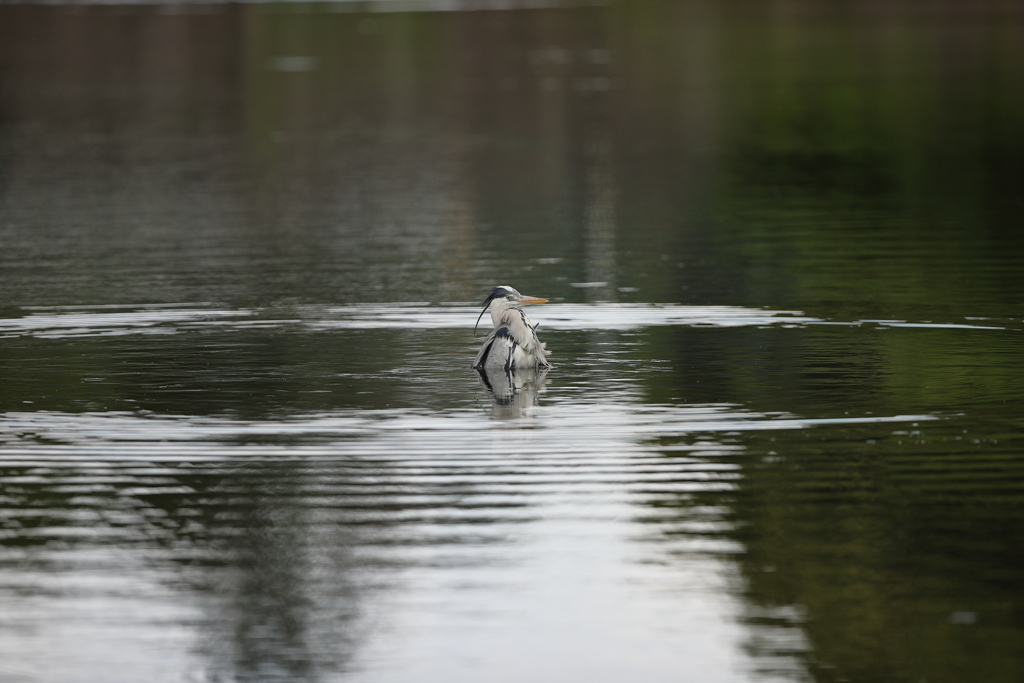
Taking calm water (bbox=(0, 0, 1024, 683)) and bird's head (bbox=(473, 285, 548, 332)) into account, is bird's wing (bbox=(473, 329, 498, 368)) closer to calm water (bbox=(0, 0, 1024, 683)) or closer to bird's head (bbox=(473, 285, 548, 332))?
bird's head (bbox=(473, 285, 548, 332))

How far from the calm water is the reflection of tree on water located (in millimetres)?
44

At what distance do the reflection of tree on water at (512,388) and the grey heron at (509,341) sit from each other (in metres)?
0.05

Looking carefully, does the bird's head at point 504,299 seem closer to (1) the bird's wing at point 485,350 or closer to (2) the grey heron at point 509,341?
(2) the grey heron at point 509,341

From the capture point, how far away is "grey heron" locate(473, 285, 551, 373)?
13.0 meters

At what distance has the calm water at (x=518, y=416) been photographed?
767cm

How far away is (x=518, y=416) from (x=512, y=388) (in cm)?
103

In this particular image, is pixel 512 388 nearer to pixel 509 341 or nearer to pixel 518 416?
pixel 509 341

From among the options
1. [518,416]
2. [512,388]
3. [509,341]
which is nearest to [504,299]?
[509,341]

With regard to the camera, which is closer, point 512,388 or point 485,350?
point 512,388

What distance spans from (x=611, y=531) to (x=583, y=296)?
758 cm

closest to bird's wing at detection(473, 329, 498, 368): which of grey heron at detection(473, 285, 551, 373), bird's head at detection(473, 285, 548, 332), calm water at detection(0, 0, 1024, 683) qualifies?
grey heron at detection(473, 285, 551, 373)

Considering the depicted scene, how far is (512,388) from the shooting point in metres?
12.5

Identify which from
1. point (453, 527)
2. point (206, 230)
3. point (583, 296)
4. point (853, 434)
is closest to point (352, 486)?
point (453, 527)

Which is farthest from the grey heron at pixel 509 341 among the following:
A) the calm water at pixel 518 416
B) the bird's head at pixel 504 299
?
the calm water at pixel 518 416
